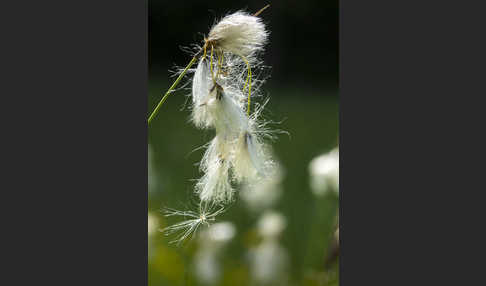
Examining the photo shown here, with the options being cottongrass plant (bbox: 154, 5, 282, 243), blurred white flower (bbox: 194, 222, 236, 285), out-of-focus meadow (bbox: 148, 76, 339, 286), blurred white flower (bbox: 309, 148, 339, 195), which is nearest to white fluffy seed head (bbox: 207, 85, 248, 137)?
cottongrass plant (bbox: 154, 5, 282, 243)

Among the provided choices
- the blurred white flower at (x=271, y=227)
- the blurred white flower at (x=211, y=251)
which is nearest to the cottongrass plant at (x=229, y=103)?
the blurred white flower at (x=211, y=251)

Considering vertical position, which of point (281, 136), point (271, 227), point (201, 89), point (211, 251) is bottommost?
point (211, 251)

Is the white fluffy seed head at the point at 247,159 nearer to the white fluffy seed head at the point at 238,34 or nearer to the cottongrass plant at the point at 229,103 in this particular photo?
the cottongrass plant at the point at 229,103

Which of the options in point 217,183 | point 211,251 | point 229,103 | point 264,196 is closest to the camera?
point 229,103

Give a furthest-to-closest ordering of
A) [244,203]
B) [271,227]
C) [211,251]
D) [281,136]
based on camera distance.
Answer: [281,136], [244,203], [271,227], [211,251]

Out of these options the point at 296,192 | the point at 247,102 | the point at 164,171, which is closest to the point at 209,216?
the point at 247,102

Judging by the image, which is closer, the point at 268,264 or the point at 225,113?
the point at 225,113

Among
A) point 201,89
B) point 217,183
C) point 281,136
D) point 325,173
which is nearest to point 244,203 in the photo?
point 281,136

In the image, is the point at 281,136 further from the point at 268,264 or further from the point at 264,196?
the point at 268,264
